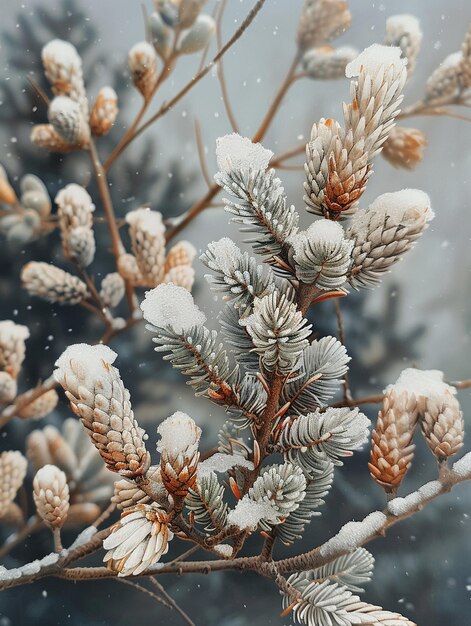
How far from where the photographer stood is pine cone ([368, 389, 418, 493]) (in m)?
0.32

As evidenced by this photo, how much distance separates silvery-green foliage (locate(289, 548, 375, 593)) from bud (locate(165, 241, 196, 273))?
24cm

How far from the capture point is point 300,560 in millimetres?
345

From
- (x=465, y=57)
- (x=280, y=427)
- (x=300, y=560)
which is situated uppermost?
(x=465, y=57)

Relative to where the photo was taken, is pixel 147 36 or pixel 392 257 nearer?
pixel 392 257

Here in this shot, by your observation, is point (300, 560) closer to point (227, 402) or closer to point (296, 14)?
point (227, 402)

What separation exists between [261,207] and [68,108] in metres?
0.29

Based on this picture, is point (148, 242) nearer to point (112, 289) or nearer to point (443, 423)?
point (112, 289)

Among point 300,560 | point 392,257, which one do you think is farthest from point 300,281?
point 300,560

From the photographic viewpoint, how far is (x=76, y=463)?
494mm

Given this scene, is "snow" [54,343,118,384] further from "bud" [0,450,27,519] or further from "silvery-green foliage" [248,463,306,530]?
"bud" [0,450,27,519]

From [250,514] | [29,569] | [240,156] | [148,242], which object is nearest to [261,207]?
[240,156]

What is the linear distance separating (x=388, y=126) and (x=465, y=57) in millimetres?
286

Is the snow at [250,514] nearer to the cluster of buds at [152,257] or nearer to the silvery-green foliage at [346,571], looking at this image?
the silvery-green foliage at [346,571]

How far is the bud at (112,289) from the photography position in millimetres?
487
